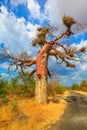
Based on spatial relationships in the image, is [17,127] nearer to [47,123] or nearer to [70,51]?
[47,123]

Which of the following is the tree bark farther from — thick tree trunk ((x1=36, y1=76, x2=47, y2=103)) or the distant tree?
→ the distant tree

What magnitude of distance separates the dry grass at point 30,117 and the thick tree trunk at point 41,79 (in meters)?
0.71

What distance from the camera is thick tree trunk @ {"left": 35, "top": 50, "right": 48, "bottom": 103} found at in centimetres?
2141

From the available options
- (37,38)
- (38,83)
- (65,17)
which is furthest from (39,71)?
(65,17)

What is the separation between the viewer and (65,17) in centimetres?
2108

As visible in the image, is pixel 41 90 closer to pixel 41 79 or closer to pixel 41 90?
pixel 41 90

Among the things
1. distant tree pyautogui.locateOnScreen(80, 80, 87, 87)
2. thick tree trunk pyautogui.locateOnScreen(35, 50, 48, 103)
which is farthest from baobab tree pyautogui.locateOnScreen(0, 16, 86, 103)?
distant tree pyautogui.locateOnScreen(80, 80, 87, 87)

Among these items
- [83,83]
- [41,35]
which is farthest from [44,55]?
[83,83]

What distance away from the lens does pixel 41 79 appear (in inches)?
850

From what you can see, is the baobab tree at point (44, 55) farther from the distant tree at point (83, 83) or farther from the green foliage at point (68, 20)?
the distant tree at point (83, 83)

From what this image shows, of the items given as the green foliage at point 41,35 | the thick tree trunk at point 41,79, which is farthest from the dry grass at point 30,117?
the green foliage at point 41,35

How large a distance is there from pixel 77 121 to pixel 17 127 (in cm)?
354

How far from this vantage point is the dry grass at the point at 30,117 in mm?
13148

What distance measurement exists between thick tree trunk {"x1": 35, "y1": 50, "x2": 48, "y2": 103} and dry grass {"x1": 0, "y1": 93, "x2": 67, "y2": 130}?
71cm
